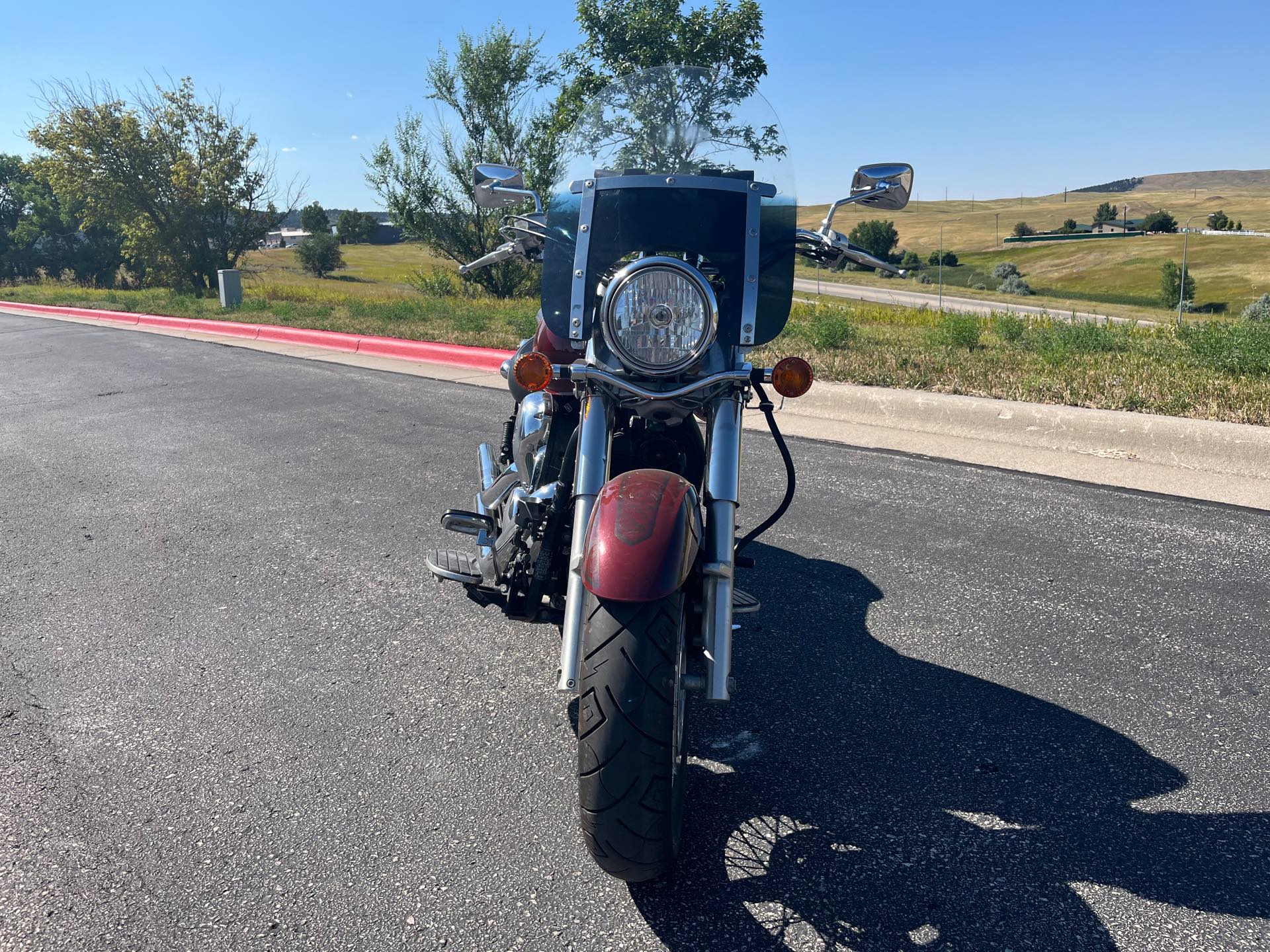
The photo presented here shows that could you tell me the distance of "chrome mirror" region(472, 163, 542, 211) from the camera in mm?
3576

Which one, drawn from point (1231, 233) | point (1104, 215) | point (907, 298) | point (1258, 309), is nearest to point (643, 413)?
point (1258, 309)

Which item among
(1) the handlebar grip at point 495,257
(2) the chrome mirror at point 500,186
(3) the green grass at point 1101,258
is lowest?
(1) the handlebar grip at point 495,257

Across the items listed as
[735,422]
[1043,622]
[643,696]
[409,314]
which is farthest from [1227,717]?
[409,314]

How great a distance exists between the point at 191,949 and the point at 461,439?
17.4ft

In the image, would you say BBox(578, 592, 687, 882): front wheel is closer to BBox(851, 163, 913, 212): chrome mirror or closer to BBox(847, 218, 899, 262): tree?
BBox(851, 163, 913, 212): chrome mirror

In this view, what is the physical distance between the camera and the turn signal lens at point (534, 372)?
9.71 ft

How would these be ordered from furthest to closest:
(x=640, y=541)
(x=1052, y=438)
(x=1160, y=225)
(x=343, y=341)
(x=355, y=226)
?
(x=1160, y=225) < (x=355, y=226) < (x=343, y=341) < (x=1052, y=438) < (x=640, y=541)

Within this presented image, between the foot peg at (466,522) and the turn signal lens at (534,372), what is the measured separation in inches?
32.4

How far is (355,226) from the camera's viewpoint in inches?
3297

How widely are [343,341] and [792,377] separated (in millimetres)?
11901

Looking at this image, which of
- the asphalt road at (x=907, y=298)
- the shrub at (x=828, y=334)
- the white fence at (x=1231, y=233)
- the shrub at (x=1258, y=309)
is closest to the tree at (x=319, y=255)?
the asphalt road at (x=907, y=298)

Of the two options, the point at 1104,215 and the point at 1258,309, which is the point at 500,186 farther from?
the point at 1104,215

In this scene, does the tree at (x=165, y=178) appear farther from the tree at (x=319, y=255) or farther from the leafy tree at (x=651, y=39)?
the tree at (x=319, y=255)

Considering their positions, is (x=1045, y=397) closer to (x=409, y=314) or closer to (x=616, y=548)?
(x=616, y=548)
